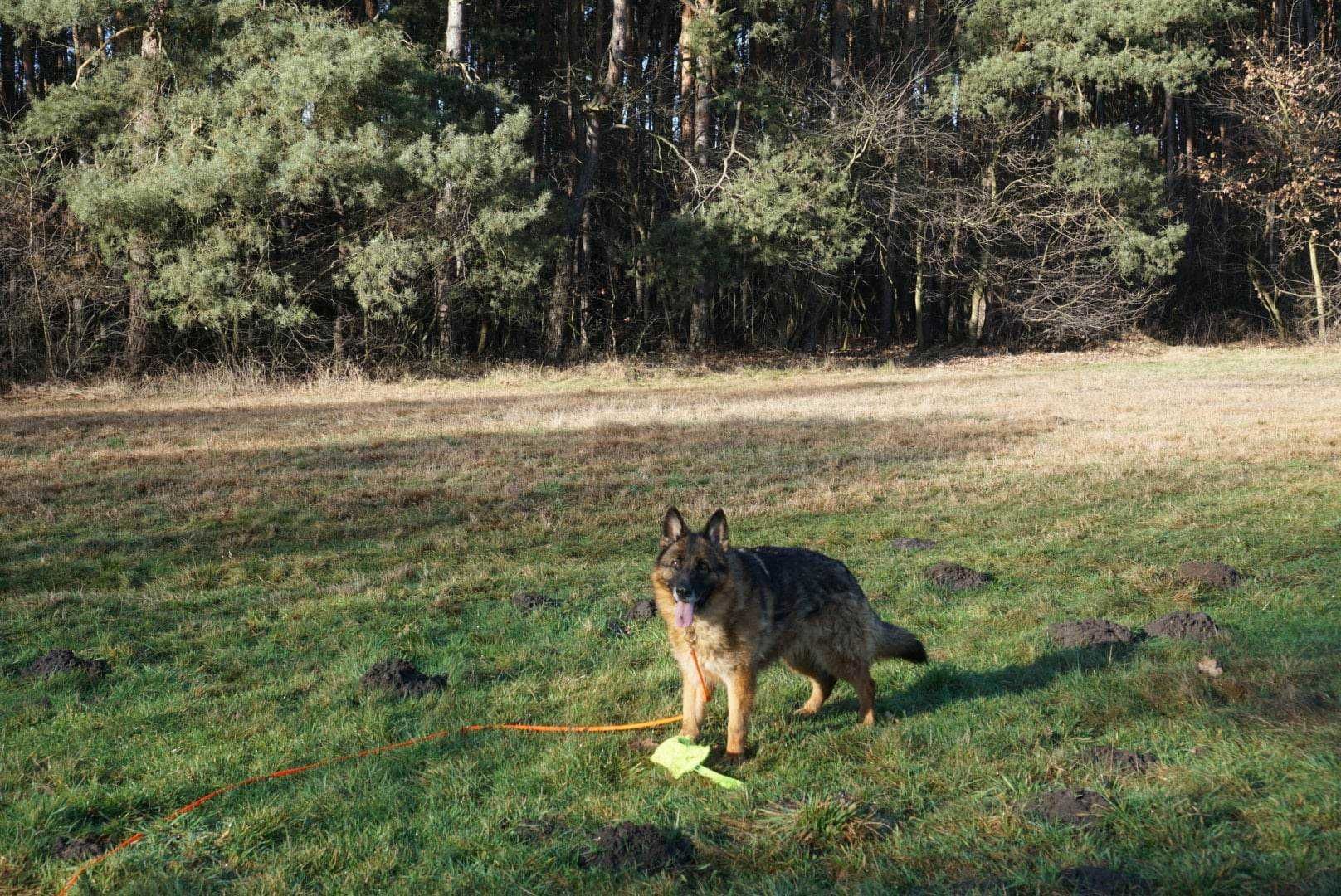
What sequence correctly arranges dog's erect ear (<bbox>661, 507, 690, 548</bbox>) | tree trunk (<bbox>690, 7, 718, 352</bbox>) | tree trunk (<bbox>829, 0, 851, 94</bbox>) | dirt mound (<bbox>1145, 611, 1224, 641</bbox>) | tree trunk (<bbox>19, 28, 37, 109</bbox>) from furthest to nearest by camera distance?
1. tree trunk (<bbox>829, 0, 851, 94</bbox>)
2. tree trunk (<bbox>690, 7, 718, 352</bbox>)
3. tree trunk (<bbox>19, 28, 37, 109</bbox>)
4. dirt mound (<bbox>1145, 611, 1224, 641</bbox>)
5. dog's erect ear (<bbox>661, 507, 690, 548</bbox>)

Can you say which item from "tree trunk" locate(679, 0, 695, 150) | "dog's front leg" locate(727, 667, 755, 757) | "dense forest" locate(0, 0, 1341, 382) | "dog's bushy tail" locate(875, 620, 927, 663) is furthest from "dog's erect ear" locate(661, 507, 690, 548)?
"tree trunk" locate(679, 0, 695, 150)

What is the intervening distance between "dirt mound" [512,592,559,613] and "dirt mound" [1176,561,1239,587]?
4756 millimetres

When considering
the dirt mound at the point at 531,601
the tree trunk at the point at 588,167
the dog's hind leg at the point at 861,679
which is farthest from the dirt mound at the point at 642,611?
the tree trunk at the point at 588,167

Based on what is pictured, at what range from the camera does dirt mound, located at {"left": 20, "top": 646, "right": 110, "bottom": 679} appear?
5.76m

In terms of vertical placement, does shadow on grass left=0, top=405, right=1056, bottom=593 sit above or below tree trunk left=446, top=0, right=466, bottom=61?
below

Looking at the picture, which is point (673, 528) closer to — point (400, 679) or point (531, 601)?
point (400, 679)

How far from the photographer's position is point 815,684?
17.4 feet

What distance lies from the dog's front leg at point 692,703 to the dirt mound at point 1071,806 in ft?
5.28

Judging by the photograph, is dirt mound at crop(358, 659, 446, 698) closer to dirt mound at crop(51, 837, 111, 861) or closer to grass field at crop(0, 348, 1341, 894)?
grass field at crop(0, 348, 1341, 894)

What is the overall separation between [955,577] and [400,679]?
170 inches

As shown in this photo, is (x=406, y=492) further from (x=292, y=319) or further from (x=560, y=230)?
(x=560, y=230)

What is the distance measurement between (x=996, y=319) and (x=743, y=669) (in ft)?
114

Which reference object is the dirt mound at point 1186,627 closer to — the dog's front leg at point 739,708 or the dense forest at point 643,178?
the dog's front leg at point 739,708

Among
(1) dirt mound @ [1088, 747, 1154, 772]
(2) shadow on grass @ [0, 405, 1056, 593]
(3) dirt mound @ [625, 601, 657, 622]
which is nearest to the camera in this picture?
(1) dirt mound @ [1088, 747, 1154, 772]
